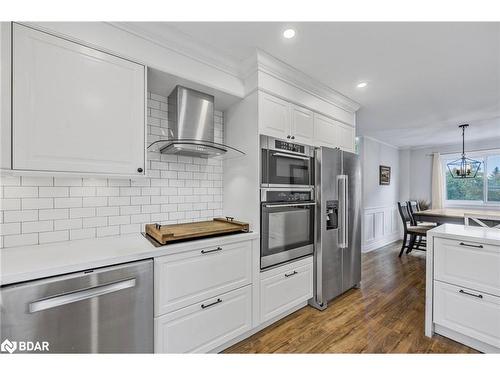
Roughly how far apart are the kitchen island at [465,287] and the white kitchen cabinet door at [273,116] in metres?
1.60

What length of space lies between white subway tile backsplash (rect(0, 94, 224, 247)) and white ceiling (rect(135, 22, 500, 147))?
84 centimetres

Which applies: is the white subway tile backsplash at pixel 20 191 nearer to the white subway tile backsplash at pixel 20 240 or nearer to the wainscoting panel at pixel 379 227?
the white subway tile backsplash at pixel 20 240

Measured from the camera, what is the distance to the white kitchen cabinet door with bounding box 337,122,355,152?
9.20 feet

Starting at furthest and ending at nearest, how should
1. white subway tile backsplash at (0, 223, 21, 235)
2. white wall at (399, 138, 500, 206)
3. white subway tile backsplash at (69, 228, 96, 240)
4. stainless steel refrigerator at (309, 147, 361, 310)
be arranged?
white wall at (399, 138, 500, 206) < stainless steel refrigerator at (309, 147, 361, 310) < white subway tile backsplash at (69, 228, 96, 240) < white subway tile backsplash at (0, 223, 21, 235)

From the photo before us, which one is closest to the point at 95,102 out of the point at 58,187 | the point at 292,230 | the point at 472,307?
the point at 58,187

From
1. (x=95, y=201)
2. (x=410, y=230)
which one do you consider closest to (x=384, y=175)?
(x=410, y=230)

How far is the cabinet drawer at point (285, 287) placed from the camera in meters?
2.02

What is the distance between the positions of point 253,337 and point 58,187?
1965 millimetres

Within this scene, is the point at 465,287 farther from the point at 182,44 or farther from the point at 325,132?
the point at 182,44

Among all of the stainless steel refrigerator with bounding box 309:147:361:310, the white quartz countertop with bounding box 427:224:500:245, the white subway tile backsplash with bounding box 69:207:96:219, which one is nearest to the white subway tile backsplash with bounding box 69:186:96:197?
the white subway tile backsplash with bounding box 69:207:96:219

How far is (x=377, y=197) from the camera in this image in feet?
16.7

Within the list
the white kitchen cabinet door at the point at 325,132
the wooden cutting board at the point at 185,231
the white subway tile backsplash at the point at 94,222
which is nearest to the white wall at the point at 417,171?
the white kitchen cabinet door at the point at 325,132

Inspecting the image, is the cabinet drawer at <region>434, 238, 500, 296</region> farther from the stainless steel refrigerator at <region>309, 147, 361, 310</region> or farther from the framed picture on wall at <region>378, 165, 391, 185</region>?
the framed picture on wall at <region>378, 165, 391, 185</region>

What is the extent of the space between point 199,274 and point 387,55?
2.38 meters
